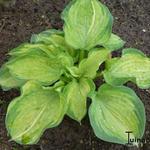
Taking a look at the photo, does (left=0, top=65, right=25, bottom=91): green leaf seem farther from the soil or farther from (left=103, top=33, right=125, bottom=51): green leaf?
(left=103, top=33, right=125, bottom=51): green leaf

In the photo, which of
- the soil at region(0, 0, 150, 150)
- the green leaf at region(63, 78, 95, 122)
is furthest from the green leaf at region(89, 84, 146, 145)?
the soil at region(0, 0, 150, 150)

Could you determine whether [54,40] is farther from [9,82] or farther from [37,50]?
[9,82]

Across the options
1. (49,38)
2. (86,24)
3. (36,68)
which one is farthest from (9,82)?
(86,24)

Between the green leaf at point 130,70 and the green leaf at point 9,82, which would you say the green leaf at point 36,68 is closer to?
the green leaf at point 9,82

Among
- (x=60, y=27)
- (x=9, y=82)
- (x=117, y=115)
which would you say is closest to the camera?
(x=117, y=115)

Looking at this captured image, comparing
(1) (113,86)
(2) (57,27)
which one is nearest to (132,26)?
(2) (57,27)

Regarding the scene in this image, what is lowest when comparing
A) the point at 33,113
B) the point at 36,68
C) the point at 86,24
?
the point at 33,113
